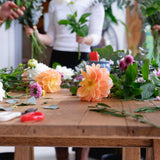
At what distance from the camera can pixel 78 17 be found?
7.69 ft

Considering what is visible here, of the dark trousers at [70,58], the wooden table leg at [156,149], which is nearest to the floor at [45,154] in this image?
the dark trousers at [70,58]

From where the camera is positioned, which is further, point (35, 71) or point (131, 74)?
point (35, 71)

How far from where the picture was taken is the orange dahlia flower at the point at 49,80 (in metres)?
1.11

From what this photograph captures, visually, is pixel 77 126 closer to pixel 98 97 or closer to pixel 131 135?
pixel 131 135

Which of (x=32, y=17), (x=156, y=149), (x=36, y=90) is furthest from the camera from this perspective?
(x=32, y=17)

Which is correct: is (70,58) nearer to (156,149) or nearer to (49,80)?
(49,80)

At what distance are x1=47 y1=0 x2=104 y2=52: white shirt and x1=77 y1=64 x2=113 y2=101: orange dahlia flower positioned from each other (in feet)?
A: 4.58

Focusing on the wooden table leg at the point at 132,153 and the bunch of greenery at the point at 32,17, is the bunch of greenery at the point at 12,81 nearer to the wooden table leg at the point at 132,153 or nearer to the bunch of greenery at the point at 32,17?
the wooden table leg at the point at 132,153

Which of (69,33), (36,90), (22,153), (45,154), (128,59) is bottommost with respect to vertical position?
(45,154)

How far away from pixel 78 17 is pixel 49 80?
131cm

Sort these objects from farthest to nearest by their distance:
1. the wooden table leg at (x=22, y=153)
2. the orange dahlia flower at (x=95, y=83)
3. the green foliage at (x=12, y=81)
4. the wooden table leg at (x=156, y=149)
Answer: the wooden table leg at (x=22, y=153) < the green foliage at (x=12, y=81) < the orange dahlia flower at (x=95, y=83) < the wooden table leg at (x=156, y=149)

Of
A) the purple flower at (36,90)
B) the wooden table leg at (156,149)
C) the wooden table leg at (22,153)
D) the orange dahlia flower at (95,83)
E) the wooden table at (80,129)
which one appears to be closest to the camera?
the wooden table at (80,129)

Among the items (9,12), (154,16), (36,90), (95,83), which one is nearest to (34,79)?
(36,90)

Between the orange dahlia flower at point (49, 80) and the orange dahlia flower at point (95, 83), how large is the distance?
24 cm
